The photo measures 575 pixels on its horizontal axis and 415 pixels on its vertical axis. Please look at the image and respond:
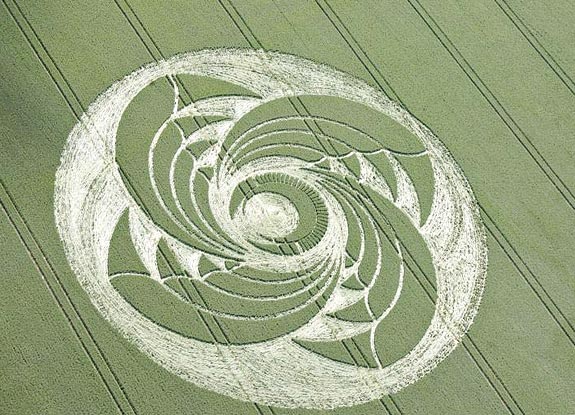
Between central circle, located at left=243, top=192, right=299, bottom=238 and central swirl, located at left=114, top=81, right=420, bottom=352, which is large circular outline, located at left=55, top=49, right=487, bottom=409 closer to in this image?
central swirl, located at left=114, top=81, right=420, bottom=352

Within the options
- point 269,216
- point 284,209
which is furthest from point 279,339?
point 284,209

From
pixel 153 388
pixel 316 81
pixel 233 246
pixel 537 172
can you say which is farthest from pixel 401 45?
pixel 153 388

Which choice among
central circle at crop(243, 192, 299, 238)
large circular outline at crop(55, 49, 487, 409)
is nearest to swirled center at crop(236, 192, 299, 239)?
central circle at crop(243, 192, 299, 238)

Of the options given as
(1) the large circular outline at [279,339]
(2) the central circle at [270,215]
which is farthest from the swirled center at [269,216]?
(1) the large circular outline at [279,339]

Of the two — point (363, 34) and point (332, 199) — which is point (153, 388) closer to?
point (332, 199)

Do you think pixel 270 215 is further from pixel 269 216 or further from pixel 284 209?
pixel 284 209
